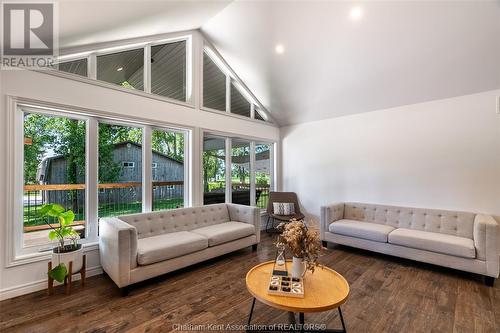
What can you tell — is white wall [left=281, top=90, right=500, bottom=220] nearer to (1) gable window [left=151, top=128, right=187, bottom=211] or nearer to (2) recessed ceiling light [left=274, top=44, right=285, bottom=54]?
(2) recessed ceiling light [left=274, top=44, right=285, bottom=54]

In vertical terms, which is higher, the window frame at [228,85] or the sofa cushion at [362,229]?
the window frame at [228,85]

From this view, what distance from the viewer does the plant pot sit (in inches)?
97.2

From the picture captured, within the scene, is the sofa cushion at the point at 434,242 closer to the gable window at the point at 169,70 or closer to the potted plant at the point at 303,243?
the potted plant at the point at 303,243

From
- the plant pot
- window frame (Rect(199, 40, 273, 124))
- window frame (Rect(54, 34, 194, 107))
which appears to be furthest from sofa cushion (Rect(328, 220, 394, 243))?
the plant pot

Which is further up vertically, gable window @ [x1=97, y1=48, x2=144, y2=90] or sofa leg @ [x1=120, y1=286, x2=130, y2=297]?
gable window @ [x1=97, y1=48, x2=144, y2=90]

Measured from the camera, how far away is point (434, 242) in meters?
2.95

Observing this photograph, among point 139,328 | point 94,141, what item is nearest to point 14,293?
point 139,328

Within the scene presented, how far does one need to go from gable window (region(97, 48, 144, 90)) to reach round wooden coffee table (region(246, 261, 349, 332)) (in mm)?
3128

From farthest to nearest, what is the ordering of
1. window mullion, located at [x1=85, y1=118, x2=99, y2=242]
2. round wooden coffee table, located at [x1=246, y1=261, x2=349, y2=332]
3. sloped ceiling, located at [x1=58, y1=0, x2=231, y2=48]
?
window mullion, located at [x1=85, y1=118, x2=99, y2=242]
sloped ceiling, located at [x1=58, y1=0, x2=231, y2=48]
round wooden coffee table, located at [x1=246, y1=261, x2=349, y2=332]

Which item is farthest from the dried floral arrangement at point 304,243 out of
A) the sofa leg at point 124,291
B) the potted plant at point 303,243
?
the sofa leg at point 124,291

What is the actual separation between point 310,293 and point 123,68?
374cm

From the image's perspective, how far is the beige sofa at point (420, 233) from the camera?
8.82 ft

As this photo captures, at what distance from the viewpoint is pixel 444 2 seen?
2414 mm

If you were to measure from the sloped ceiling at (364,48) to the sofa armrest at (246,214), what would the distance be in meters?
2.41
